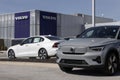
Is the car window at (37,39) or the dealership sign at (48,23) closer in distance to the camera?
the car window at (37,39)

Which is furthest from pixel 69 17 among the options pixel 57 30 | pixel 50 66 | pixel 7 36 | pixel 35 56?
pixel 50 66

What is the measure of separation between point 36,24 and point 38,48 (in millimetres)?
38078

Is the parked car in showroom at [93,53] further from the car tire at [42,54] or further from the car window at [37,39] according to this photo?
the car window at [37,39]

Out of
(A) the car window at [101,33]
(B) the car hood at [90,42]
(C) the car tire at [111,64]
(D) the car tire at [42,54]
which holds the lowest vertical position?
(D) the car tire at [42,54]

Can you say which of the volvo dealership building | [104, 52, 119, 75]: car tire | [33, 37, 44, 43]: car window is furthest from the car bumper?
the volvo dealership building

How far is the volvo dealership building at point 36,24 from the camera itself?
191ft

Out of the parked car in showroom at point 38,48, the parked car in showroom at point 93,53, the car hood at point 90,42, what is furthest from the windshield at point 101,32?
the parked car in showroom at point 38,48

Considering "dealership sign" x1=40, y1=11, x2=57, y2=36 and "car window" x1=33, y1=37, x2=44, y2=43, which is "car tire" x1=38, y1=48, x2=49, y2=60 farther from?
"dealership sign" x1=40, y1=11, x2=57, y2=36

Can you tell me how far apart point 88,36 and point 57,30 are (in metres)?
49.2

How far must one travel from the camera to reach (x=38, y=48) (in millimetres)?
20094

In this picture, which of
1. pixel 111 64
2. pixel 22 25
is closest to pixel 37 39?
pixel 111 64

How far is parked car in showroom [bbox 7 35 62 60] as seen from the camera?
19406mm

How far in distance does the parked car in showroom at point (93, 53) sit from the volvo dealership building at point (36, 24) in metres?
44.8

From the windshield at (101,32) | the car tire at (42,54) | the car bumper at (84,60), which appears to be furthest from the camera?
the car tire at (42,54)
